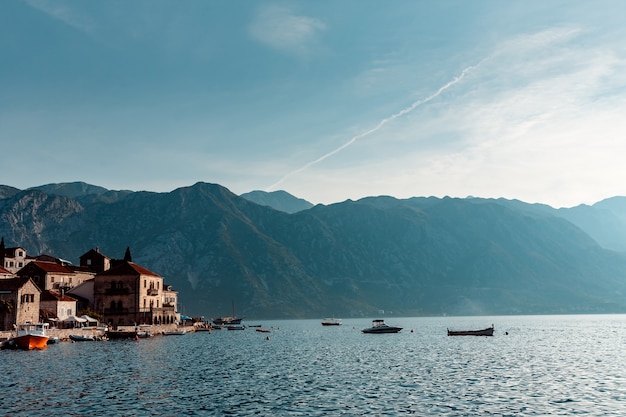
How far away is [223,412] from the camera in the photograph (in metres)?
44.1

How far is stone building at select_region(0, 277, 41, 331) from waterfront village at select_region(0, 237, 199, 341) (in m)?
0.21

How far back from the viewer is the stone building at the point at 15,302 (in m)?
106

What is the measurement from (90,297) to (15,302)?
37849mm

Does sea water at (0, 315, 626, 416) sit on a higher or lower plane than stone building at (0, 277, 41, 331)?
lower

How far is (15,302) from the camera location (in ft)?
350

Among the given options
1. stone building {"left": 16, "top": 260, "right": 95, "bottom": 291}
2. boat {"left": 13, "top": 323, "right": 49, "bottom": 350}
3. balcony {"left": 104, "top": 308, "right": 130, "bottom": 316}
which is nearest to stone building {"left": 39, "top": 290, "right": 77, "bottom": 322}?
stone building {"left": 16, "top": 260, "right": 95, "bottom": 291}

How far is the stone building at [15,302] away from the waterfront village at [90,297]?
0.21 metres

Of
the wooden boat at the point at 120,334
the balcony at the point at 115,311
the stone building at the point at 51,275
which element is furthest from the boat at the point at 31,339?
the balcony at the point at 115,311

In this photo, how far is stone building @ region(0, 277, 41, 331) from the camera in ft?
347

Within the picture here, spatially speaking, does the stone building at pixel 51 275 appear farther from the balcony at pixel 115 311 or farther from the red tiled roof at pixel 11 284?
the red tiled roof at pixel 11 284

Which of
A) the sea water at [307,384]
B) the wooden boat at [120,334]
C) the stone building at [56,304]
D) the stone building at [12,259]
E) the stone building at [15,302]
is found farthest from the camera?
the stone building at [12,259]

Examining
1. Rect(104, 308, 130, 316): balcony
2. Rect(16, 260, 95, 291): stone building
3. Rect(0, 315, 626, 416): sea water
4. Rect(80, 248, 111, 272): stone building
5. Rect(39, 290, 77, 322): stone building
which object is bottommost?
Rect(0, 315, 626, 416): sea water

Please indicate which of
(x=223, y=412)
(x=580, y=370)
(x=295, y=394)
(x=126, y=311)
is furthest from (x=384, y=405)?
(x=126, y=311)

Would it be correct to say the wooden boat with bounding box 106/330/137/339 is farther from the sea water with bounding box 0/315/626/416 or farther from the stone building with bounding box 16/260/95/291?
the sea water with bounding box 0/315/626/416
